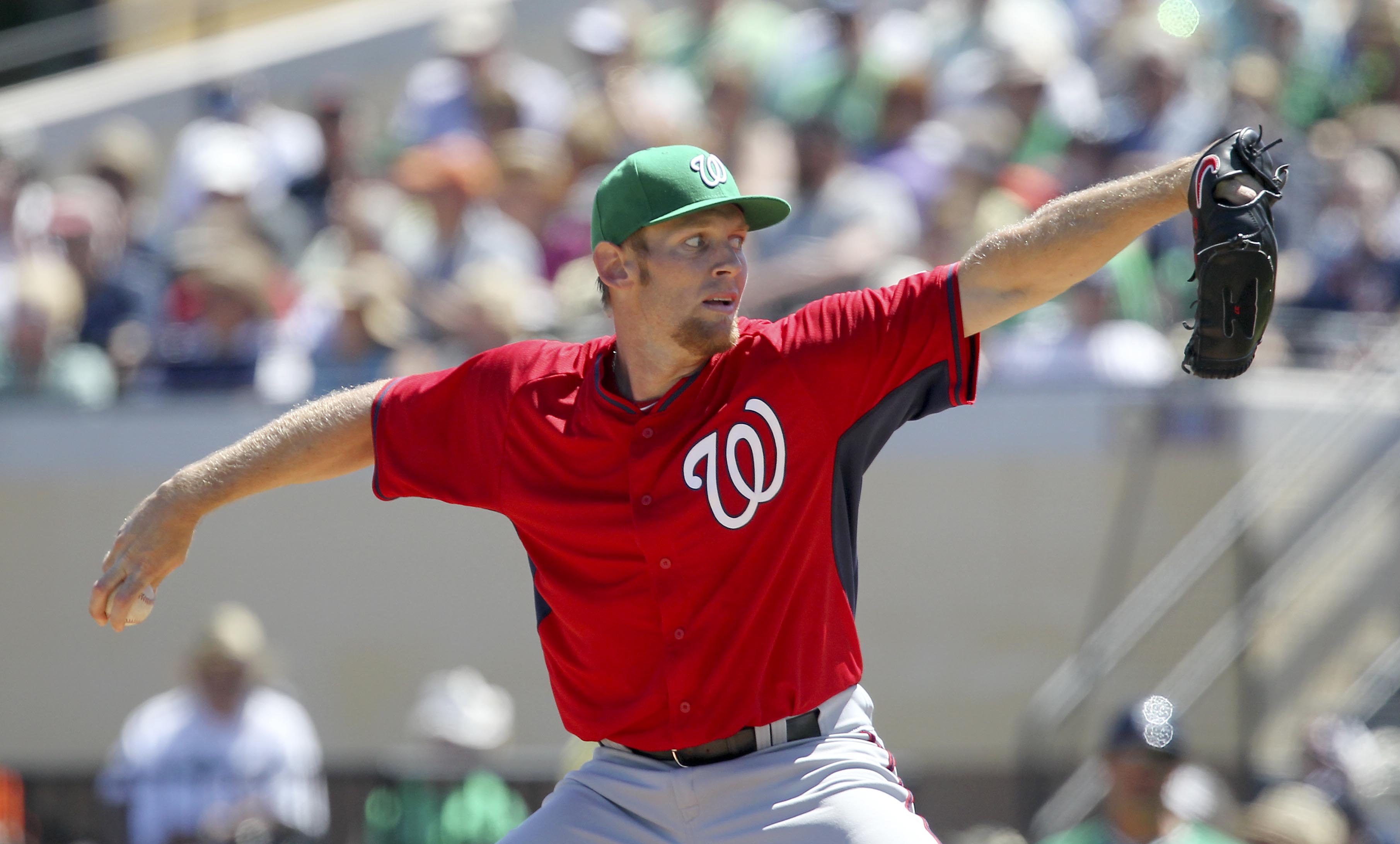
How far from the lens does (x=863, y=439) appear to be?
4.14 m

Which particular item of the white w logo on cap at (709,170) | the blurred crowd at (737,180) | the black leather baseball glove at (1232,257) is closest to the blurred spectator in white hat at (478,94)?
the blurred crowd at (737,180)

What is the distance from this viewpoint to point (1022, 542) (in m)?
9.45

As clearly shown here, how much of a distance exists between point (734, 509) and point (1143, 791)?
10.3ft

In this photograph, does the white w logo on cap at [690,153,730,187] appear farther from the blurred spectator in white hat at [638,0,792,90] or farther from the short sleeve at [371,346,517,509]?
the blurred spectator in white hat at [638,0,792,90]

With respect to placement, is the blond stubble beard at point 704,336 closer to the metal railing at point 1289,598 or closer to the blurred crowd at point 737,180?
the blurred crowd at point 737,180

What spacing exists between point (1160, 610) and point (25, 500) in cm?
621

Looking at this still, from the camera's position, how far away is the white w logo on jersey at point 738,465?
4.06 metres

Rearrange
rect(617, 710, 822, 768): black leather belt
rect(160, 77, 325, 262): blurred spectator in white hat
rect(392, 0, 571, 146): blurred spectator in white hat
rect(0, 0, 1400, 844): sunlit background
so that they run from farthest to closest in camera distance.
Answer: rect(392, 0, 571, 146): blurred spectator in white hat < rect(160, 77, 325, 262): blurred spectator in white hat < rect(0, 0, 1400, 844): sunlit background < rect(617, 710, 822, 768): black leather belt

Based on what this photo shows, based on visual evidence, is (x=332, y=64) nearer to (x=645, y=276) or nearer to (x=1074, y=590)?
(x=1074, y=590)

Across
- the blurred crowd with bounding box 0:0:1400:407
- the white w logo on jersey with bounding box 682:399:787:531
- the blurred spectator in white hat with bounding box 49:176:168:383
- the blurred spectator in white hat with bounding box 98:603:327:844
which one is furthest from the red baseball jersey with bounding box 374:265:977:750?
the blurred spectator in white hat with bounding box 49:176:168:383

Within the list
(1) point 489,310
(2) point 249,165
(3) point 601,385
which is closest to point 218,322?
(1) point 489,310

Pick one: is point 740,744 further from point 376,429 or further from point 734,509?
point 376,429

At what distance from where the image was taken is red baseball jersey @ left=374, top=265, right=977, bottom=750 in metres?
4.05

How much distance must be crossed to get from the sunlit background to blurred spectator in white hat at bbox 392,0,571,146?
1.6 inches
